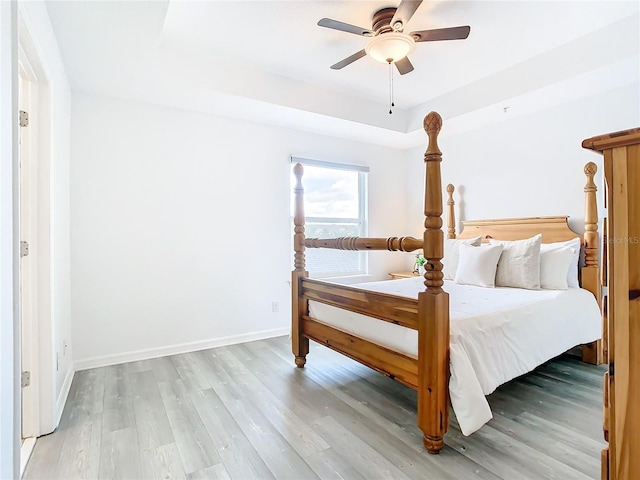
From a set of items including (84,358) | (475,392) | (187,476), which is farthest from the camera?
(84,358)

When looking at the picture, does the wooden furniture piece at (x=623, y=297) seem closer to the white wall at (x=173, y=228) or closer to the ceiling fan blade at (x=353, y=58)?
the ceiling fan blade at (x=353, y=58)

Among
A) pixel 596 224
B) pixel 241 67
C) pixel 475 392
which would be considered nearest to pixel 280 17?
pixel 241 67

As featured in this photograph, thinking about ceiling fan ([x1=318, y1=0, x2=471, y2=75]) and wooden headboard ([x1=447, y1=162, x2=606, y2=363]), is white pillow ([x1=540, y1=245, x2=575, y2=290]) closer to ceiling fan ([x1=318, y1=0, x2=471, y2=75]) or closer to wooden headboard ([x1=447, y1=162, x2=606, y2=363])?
wooden headboard ([x1=447, y1=162, x2=606, y2=363])

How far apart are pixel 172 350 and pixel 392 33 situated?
10.4 feet

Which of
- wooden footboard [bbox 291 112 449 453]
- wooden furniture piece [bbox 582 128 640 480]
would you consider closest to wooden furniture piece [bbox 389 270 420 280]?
wooden footboard [bbox 291 112 449 453]

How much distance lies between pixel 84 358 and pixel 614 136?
3571 mm

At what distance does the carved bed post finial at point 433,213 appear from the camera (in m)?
1.76

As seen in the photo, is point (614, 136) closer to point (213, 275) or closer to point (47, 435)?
point (47, 435)

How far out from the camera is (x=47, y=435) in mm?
1863

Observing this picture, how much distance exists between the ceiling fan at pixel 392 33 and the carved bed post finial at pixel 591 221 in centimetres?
184

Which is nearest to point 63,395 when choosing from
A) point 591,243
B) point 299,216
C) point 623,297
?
point 299,216

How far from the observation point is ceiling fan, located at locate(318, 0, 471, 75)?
81.0 inches

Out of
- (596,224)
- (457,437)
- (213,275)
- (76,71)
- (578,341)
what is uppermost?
(76,71)

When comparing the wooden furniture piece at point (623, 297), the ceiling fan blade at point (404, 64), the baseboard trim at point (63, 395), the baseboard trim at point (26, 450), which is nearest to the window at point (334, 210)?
the ceiling fan blade at point (404, 64)
